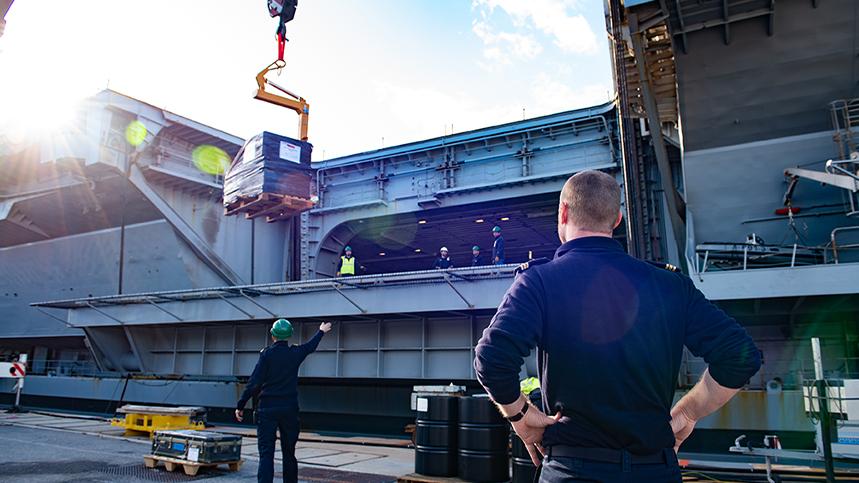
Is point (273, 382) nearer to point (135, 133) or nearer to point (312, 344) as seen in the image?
point (312, 344)

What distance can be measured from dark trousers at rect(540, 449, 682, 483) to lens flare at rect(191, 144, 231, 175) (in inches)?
852

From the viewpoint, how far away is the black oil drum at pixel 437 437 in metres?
7.38

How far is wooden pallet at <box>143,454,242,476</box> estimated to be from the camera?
27.2ft

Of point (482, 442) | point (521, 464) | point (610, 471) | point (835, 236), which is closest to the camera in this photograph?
point (610, 471)

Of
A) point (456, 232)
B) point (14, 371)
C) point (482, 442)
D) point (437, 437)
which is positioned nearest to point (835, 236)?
point (482, 442)

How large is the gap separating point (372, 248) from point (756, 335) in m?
19.3

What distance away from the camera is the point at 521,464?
6.53 m

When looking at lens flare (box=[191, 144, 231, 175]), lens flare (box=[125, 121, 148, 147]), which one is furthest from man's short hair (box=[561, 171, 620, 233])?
lens flare (box=[191, 144, 231, 175])

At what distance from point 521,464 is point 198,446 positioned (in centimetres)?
471

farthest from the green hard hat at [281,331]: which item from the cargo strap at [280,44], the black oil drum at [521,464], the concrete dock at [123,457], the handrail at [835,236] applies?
the handrail at [835,236]

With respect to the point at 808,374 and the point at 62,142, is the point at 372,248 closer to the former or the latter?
the point at 62,142

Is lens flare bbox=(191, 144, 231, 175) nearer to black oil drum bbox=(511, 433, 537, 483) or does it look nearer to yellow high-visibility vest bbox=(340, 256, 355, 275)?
yellow high-visibility vest bbox=(340, 256, 355, 275)

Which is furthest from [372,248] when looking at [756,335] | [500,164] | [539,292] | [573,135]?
[539,292]

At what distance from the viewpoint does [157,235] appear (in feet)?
68.5
